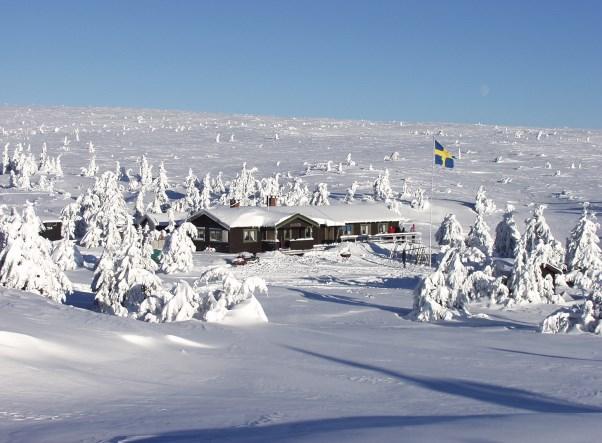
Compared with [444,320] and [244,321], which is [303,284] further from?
[244,321]

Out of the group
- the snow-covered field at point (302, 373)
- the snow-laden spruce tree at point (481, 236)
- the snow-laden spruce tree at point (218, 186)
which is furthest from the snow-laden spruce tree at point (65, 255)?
the snow-laden spruce tree at point (218, 186)

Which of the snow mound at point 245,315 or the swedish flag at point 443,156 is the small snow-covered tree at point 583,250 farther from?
the snow mound at point 245,315

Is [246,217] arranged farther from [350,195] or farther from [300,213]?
[350,195]

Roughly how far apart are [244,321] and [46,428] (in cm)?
1216

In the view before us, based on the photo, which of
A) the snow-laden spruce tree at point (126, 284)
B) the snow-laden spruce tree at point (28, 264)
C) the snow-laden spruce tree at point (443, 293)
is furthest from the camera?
the snow-laden spruce tree at point (443, 293)

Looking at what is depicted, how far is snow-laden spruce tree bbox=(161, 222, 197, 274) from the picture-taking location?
3956cm

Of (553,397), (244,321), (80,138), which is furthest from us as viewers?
(80,138)

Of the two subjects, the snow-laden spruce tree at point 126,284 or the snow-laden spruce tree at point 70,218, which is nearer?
the snow-laden spruce tree at point 126,284

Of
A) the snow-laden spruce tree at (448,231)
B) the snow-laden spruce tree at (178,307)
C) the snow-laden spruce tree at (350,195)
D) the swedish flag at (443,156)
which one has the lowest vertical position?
the snow-laden spruce tree at (178,307)

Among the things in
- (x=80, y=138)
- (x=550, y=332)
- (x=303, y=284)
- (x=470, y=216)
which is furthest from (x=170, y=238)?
(x=80, y=138)

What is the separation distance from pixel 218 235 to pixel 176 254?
11025 mm

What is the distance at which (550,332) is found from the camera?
74.1 ft

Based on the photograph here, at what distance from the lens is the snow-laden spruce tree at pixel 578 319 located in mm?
22781

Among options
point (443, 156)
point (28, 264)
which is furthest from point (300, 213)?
point (28, 264)
